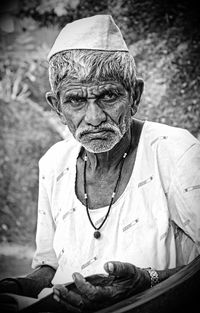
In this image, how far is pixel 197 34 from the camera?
2.03 m

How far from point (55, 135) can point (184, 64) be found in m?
0.82

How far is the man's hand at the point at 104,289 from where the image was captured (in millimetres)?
1419

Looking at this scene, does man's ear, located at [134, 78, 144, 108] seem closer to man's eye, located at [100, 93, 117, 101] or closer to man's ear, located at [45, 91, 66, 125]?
man's eye, located at [100, 93, 117, 101]

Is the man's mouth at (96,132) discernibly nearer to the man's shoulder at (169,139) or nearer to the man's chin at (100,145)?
the man's chin at (100,145)

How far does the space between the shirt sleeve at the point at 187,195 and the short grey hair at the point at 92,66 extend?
0.32 m

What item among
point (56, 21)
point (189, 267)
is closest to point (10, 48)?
point (56, 21)

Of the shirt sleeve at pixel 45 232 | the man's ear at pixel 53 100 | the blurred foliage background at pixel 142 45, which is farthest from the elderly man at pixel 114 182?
the blurred foliage background at pixel 142 45

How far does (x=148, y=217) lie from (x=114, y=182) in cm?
20

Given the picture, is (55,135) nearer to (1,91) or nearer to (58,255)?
(1,91)

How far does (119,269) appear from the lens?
139cm

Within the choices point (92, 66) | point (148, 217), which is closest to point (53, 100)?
point (92, 66)

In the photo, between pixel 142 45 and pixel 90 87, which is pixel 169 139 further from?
pixel 142 45

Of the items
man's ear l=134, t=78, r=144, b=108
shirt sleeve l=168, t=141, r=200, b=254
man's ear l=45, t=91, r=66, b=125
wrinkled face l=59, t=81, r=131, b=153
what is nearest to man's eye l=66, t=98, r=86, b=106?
wrinkled face l=59, t=81, r=131, b=153

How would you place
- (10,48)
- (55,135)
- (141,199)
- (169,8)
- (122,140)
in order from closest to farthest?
(141,199) < (122,140) < (169,8) < (10,48) < (55,135)
